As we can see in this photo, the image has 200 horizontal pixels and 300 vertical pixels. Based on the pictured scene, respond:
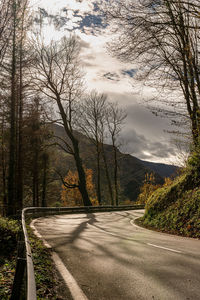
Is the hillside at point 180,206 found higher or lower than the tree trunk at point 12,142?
lower

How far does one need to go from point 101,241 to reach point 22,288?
5.28 metres

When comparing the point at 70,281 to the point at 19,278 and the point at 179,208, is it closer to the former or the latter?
the point at 19,278

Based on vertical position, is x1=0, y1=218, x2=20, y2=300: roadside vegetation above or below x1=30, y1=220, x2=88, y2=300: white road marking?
above

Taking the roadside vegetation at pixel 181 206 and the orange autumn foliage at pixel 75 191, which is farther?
the orange autumn foliage at pixel 75 191

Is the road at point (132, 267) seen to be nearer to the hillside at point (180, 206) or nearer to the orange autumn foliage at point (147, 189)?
the hillside at point (180, 206)

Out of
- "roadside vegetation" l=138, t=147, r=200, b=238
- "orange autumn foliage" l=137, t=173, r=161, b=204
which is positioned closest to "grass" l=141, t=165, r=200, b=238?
"roadside vegetation" l=138, t=147, r=200, b=238

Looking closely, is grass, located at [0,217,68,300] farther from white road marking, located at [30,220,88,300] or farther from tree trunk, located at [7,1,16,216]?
tree trunk, located at [7,1,16,216]

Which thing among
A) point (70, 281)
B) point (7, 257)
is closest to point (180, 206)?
point (7, 257)

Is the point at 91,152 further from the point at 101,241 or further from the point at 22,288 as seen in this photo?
the point at 22,288

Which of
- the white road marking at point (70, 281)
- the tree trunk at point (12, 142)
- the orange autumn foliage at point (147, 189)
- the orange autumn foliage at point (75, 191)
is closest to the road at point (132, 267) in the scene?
the white road marking at point (70, 281)

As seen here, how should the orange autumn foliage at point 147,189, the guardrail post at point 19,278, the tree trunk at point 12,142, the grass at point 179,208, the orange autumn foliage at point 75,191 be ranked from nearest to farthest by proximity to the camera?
the guardrail post at point 19,278 < the grass at point 179,208 < the tree trunk at point 12,142 < the orange autumn foliage at point 147,189 < the orange autumn foliage at point 75,191

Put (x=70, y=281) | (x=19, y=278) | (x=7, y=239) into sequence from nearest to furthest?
(x=19, y=278), (x=70, y=281), (x=7, y=239)

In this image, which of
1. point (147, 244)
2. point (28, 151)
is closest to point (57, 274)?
point (147, 244)

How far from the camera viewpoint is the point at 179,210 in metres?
10.5
